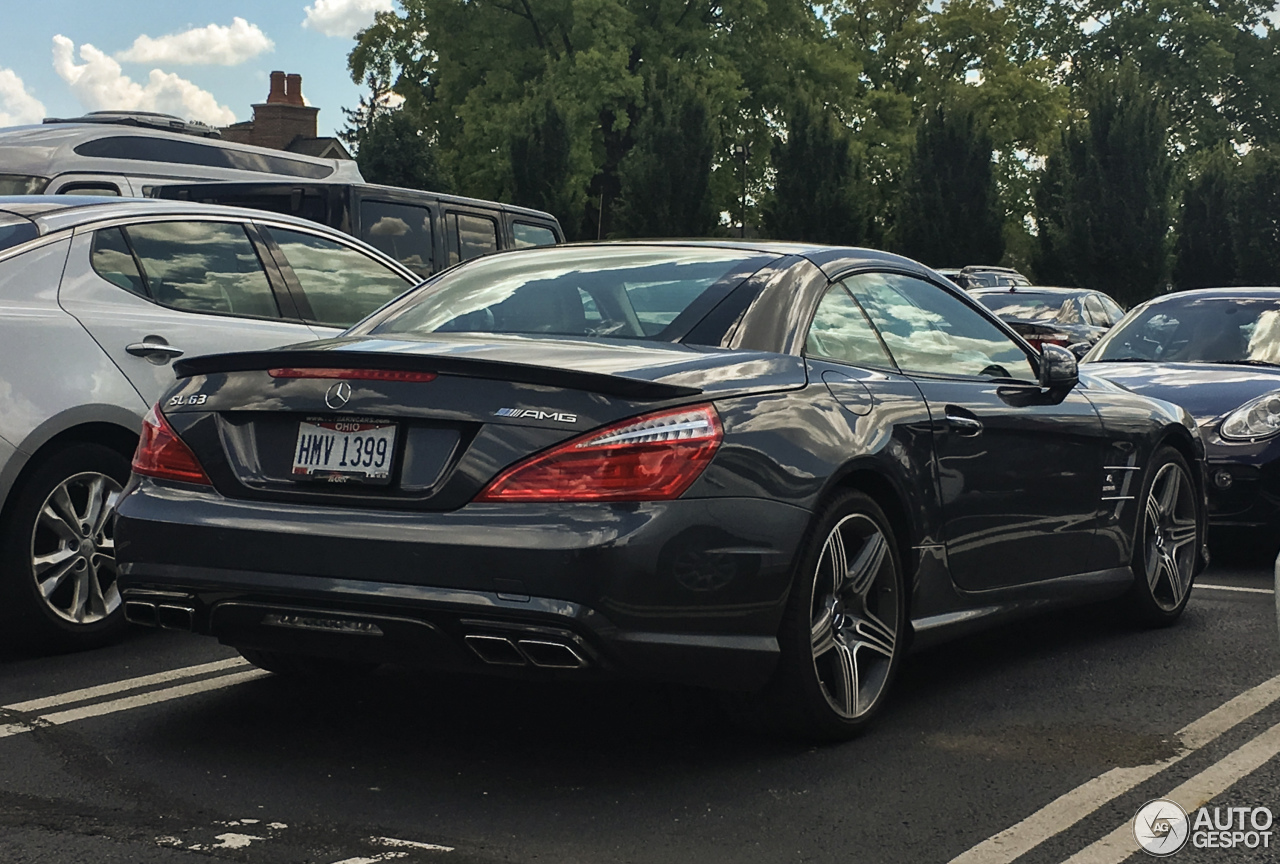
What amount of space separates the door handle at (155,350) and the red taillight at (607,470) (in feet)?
8.79

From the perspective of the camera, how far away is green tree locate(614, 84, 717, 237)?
5050 cm

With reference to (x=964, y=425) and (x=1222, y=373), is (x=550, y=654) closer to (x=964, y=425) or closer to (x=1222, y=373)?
(x=964, y=425)

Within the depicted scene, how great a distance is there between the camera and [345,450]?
172 inches

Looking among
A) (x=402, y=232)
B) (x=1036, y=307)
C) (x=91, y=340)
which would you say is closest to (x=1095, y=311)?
(x=1036, y=307)

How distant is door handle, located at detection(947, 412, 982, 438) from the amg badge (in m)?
1.59

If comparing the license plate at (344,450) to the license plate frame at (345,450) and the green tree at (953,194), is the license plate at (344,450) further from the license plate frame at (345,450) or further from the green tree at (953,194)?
the green tree at (953,194)

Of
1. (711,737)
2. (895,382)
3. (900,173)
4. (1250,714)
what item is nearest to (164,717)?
(711,737)

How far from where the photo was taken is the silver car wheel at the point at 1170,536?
681cm

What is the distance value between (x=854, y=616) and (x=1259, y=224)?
45435mm

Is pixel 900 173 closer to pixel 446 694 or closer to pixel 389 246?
pixel 389 246

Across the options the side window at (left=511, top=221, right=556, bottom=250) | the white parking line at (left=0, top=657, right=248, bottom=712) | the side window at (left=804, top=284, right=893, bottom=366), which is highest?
the side window at (left=511, top=221, right=556, bottom=250)

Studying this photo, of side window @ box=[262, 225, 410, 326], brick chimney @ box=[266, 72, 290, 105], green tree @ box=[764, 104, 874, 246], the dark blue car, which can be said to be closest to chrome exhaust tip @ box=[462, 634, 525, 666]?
side window @ box=[262, 225, 410, 326]

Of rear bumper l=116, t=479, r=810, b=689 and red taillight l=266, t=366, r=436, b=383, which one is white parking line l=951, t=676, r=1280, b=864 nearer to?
rear bumper l=116, t=479, r=810, b=689

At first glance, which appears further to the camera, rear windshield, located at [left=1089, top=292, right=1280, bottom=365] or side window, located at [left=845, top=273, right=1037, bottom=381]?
rear windshield, located at [left=1089, top=292, right=1280, bottom=365]
